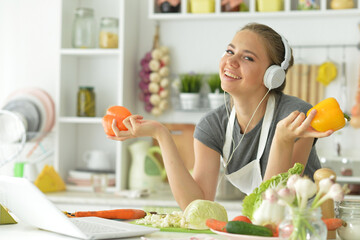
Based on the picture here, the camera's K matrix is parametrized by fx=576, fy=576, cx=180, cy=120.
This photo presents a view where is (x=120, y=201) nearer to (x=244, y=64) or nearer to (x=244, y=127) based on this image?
(x=244, y=127)

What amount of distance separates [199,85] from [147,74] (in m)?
0.35

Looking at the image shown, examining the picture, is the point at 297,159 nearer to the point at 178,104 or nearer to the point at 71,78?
the point at 178,104

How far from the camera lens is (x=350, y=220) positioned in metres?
1.41

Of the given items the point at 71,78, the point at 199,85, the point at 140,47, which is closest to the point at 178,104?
the point at 199,85

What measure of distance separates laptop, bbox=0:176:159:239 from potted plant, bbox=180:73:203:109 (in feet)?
6.86

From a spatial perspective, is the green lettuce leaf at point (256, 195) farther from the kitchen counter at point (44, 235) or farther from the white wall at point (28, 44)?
the white wall at point (28, 44)

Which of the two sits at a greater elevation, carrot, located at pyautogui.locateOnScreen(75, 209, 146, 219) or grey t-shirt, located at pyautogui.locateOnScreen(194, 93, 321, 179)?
grey t-shirt, located at pyautogui.locateOnScreen(194, 93, 321, 179)

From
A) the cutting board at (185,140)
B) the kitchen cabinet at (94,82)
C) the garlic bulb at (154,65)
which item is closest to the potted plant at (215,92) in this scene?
the cutting board at (185,140)

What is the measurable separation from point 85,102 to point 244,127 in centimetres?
170

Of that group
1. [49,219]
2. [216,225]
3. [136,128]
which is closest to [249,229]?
[216,225]

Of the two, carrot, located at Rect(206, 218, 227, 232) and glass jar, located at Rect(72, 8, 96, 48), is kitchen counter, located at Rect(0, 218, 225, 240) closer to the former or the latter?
carrot, located at Rect(206, 218, 227, 232)

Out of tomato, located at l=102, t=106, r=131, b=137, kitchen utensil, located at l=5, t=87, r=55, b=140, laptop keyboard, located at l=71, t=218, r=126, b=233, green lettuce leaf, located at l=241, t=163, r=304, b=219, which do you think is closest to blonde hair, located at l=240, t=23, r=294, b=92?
tomato, located at l=102, t=106, r=131, b=137

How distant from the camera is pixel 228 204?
3205 millimetres

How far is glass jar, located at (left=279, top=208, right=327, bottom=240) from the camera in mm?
1172
